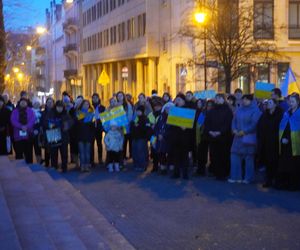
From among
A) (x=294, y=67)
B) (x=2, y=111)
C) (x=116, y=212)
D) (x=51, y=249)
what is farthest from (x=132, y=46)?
(x=51, y=249)

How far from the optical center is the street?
933 cm

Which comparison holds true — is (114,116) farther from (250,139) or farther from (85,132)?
(250,139)

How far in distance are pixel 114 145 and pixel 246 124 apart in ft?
12.3

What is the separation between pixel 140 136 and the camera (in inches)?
663

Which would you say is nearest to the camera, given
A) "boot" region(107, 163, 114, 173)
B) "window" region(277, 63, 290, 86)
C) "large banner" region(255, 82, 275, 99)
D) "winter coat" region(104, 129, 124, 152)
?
"winter coat" region(104, 129, 124, 152)

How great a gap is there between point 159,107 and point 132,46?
3481cm

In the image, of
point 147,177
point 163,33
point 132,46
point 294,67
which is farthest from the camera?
point 132,46

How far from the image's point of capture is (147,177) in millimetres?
15758

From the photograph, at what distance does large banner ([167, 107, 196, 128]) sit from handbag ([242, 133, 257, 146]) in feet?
4.56

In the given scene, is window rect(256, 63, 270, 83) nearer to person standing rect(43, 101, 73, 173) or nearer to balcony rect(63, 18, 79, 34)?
person standing rect(43, 101, 73, 173)

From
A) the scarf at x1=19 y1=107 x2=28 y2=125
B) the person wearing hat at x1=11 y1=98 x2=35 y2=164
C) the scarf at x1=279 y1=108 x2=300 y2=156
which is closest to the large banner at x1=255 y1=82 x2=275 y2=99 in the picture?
the scarf at x1=279 y1=108 x2=300 y2=156

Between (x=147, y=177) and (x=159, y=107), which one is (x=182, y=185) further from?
(x=159, y=107)

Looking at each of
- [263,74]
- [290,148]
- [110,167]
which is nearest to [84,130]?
[110,167]

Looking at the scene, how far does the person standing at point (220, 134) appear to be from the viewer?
15.0 meters
